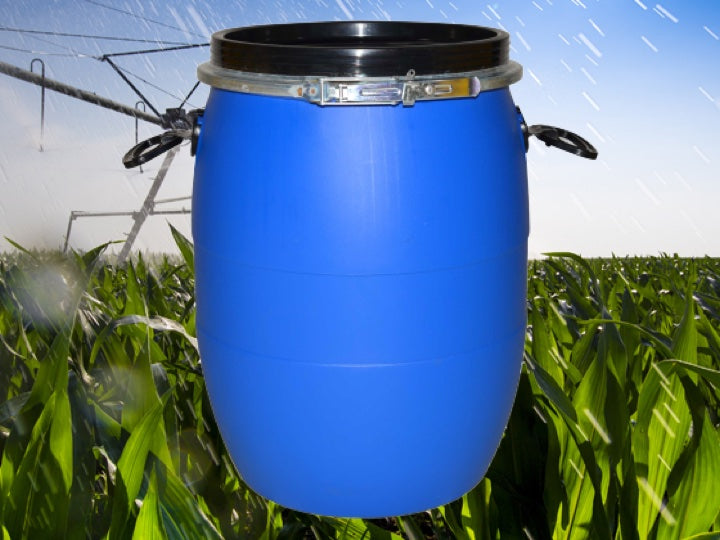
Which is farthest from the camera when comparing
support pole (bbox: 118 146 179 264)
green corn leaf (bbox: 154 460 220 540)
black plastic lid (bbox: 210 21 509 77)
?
support pole (bbox: 118 146 179 264)

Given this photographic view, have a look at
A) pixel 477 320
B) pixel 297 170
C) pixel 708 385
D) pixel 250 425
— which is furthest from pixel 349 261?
pixel 708 385

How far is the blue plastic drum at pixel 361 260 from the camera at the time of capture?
151 centimetres

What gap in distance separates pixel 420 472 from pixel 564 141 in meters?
0.84

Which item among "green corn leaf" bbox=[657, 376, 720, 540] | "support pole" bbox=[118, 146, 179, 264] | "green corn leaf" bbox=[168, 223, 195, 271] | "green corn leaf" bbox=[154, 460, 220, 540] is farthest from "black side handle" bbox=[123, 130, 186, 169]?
"support pole" bbox=[118, 146, 179, 264]

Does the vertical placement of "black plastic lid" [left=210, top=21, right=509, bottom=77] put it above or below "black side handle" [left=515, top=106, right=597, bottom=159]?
above

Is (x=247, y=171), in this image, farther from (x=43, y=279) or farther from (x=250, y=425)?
(x=43, y=279)

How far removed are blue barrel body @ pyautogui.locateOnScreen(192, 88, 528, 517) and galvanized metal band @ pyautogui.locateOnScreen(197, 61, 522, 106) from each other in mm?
23

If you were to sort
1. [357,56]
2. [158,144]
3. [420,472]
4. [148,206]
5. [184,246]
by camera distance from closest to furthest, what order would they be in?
[357,56] → [420,472] → [158,144] → [184,246] → [148,206]

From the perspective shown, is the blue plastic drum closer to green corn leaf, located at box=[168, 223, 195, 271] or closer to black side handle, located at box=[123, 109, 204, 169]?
black side handle, located at box=[123, 109, 204, 169]

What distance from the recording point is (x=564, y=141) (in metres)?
1.89

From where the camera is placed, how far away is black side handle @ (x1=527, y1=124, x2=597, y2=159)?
6.11 feet

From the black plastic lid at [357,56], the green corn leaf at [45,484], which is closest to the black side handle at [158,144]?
the black plastic lid at [357,56]

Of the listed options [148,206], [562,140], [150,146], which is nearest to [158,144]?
[150,146]

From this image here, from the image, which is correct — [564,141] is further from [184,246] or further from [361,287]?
[184,246]
